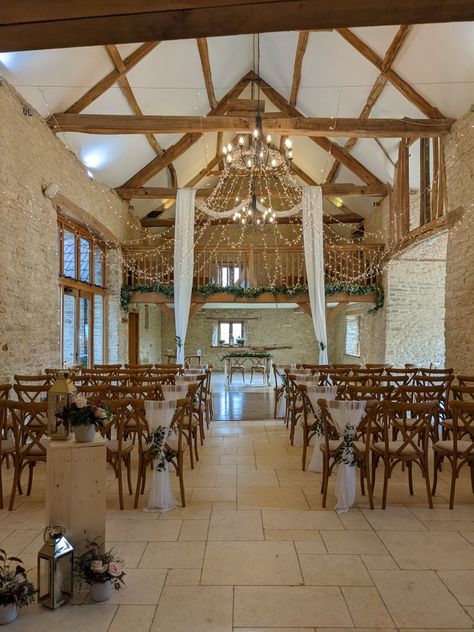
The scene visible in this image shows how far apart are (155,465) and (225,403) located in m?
5.30

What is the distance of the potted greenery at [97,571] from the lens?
93.3 inches

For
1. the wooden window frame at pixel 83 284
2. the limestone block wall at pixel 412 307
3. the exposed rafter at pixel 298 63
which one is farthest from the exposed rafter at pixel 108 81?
the limestone block wall at pixel 412 307

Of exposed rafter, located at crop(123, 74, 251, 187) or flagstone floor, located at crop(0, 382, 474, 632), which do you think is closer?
flagstone floor, located at crop(0, 382, 474, 632)

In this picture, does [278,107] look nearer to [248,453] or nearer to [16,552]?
[248,453]

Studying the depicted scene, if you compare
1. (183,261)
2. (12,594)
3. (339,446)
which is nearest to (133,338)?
(183,261)

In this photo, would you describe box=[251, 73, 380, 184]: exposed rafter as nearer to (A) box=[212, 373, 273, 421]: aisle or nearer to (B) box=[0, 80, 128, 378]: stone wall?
(B) box=[0, 80, 128, 378]: stone wall

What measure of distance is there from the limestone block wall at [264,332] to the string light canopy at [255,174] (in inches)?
124

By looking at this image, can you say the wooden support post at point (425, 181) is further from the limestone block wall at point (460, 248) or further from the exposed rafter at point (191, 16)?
the exposed rafter at point (191, 16)

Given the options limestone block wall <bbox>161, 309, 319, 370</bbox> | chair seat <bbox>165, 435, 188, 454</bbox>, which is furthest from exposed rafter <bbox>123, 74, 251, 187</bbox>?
chair seat <bbox>165, 435, 188, 454</bbox>

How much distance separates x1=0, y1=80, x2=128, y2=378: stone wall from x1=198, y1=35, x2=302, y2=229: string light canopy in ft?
10.2

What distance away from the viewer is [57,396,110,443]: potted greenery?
257 centimetres

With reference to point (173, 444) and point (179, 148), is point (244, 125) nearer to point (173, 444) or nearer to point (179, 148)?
point (179, 148)

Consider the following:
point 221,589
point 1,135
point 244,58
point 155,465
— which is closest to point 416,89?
point 244,58

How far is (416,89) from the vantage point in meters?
7.66
